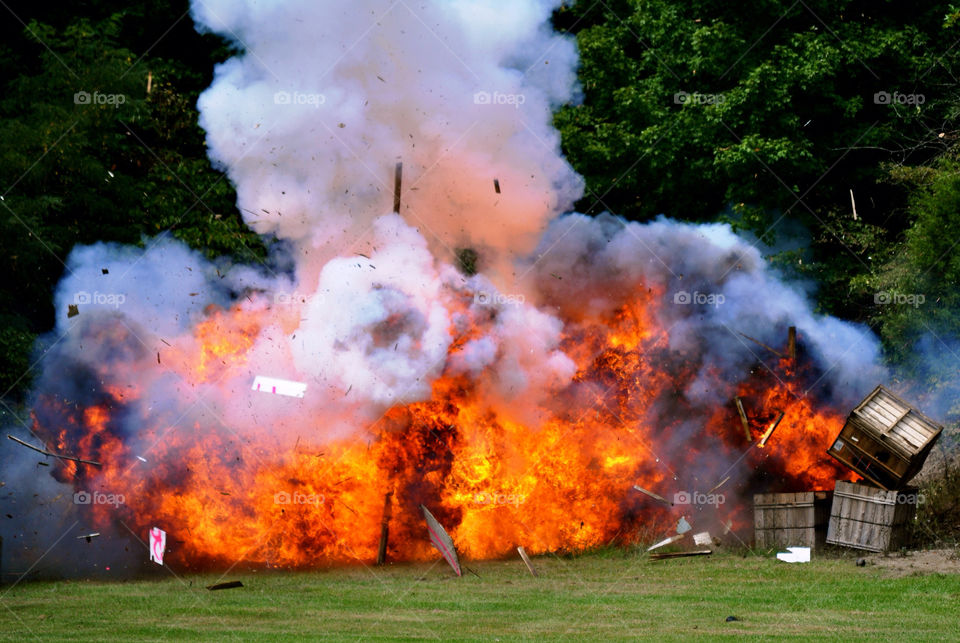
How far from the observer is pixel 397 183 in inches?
960

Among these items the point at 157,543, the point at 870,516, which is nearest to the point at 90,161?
the point at 157,543

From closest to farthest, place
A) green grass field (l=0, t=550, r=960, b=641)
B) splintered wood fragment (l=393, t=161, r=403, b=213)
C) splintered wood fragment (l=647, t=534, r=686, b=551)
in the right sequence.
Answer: green grass field (l=0, t=550, r=960, b=641) < splintered wood fragment (l=647, t=534, r=686, b=551) < splintered wood fragment (l=393, t=161, r=403, b=213)

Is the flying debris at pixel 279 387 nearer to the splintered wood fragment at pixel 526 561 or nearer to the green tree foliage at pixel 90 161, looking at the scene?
the splintered wood fragment at pixel 526 561

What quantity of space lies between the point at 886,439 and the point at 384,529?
868cm

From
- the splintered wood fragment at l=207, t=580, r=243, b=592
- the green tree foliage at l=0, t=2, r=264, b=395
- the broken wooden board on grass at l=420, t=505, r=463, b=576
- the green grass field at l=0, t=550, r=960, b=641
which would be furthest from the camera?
the green tree foliage at l=0, t=2, r=264, b=395

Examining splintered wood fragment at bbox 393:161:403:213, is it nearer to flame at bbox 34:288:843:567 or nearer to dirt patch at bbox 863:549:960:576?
flame at bbox 34:288:843:567

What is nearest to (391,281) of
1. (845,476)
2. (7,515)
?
(7,515)

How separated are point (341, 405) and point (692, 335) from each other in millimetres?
7122

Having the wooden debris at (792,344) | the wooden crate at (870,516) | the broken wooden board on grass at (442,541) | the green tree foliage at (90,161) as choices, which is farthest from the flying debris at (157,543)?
→ the wooden debris at (792,344)

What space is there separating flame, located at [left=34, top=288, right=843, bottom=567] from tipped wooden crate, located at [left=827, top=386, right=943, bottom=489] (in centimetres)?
247

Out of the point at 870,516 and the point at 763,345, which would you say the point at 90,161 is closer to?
the point at 763,345

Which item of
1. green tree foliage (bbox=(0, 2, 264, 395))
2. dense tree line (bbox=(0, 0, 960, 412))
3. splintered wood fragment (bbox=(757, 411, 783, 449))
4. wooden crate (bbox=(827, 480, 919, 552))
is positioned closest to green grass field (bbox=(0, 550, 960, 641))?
wooden crate (bbox=(827, 480, 919, 552))

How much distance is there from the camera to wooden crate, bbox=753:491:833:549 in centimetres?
2216

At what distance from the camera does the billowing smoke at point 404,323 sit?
73.0ft
